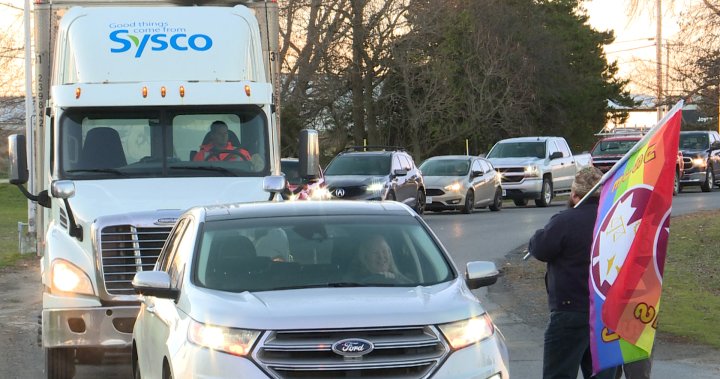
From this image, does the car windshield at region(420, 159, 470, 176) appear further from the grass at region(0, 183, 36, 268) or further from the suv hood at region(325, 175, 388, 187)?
the grass at region(0, 183, 36, 268)

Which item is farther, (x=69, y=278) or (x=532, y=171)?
(x=532, y=171)

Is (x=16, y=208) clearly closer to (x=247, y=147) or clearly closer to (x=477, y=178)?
(x=477, y=178)

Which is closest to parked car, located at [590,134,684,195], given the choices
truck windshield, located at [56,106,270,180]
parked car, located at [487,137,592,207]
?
parked car, located at [487,137,592,207]

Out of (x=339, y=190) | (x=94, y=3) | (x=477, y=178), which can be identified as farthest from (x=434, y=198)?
(x=94, y=3)

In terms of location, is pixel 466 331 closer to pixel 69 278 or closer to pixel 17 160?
pixel 69 278

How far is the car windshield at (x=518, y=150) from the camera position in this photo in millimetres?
35844

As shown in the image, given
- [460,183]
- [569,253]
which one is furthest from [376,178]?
[569,253]

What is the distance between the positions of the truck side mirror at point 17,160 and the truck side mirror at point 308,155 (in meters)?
2.57

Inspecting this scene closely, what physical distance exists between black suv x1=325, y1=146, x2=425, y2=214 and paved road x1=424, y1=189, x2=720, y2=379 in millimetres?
933

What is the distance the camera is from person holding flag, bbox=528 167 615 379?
791 cm

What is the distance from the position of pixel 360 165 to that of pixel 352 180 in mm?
1151

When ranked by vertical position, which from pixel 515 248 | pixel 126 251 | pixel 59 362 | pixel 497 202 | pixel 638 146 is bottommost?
pixel 515 248

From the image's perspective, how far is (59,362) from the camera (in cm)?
1018

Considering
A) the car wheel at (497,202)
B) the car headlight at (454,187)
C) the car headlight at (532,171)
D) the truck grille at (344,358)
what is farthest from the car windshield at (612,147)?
the truck grille at (344,358)
